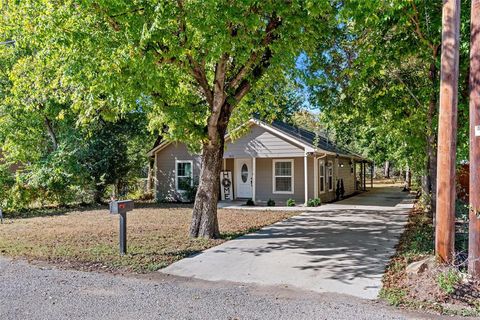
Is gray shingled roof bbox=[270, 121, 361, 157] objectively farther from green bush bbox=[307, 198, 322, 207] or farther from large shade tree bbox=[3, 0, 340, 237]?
large shade tree bbox=[3, 0, 340, 237]

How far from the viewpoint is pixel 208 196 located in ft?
28.6

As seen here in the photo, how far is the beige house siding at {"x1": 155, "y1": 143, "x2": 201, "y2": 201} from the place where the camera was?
19453 mm

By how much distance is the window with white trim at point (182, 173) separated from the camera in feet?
62.6

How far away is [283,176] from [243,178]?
89.8 inches

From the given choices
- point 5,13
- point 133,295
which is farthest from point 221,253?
point 5,13

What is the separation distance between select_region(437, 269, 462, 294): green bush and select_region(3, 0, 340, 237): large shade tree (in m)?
4.51

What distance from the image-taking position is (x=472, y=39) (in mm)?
5023

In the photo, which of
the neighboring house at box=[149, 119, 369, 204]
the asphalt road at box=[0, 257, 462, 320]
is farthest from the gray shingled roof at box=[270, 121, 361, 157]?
the asphalt road at box=[0, 257, 462, 320]

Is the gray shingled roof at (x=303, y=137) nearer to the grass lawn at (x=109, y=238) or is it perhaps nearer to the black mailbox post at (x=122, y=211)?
the grass lawn at (x=109, y=238)

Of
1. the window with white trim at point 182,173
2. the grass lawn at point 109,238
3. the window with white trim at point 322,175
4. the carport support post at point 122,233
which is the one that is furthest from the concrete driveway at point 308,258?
the window with white trim at point 182,173

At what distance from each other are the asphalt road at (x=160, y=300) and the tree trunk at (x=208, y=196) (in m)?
2.88

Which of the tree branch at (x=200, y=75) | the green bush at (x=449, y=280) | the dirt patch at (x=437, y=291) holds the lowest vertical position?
the dirt patch at (x=437, y=291)

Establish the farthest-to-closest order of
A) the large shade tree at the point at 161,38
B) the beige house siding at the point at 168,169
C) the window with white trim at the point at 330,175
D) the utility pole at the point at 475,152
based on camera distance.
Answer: the beige house siding at the point at 168,169 → the window with white trim at the point at 330,175 → the large shade tree at the point at 161,38 → the utility pole at the point at 475,152

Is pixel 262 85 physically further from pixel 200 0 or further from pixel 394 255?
pixel 394 255
